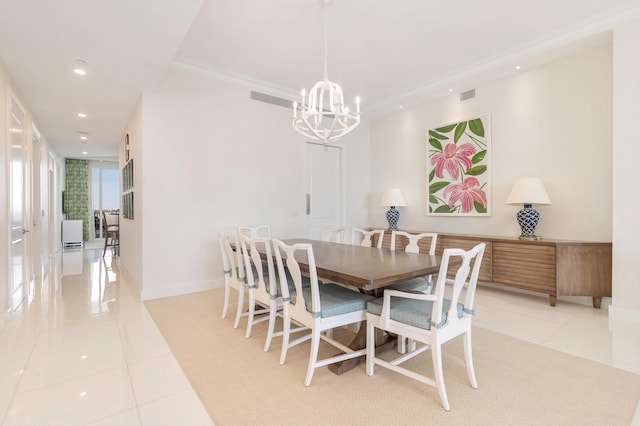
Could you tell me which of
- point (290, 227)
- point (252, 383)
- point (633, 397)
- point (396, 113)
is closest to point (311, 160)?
point (290, 227)

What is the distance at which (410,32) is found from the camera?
3.51 meters

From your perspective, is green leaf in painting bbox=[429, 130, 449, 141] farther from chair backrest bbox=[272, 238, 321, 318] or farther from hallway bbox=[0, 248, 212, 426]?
hallway bbox=[0, 248, 212, 426]

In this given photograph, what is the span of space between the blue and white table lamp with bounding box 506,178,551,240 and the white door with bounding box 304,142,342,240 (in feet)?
9.88

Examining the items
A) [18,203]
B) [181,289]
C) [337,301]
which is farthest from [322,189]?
[18,203]

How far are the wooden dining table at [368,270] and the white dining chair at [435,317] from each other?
0.14 meters

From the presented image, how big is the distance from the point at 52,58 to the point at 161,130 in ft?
3.98

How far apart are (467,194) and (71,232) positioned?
35.7ft

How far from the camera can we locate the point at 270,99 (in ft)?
16.4

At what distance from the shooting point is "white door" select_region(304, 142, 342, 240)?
563 cm

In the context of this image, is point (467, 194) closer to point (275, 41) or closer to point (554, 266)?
point (554, 266)

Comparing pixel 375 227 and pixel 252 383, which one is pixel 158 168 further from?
pixel 375 227

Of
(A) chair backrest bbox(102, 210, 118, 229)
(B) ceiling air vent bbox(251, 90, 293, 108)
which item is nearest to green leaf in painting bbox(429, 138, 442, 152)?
(B) ceiling air vent bbox(251, 90, 293, 108)

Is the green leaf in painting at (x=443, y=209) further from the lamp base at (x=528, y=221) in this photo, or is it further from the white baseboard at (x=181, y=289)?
the white baseboard at (x=181, y=289)

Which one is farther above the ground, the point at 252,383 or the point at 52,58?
the point at 52,58
